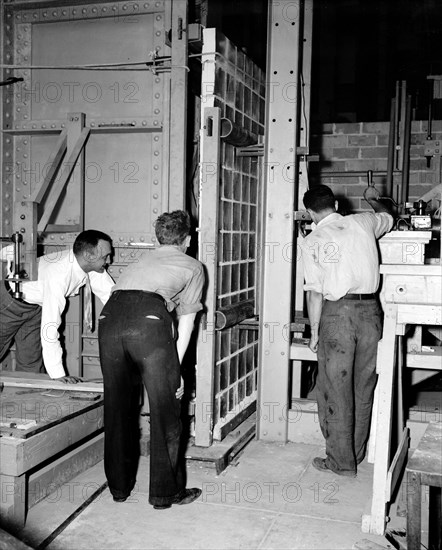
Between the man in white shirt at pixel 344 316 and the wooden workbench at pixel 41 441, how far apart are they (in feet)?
4.90

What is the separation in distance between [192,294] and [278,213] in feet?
3.97

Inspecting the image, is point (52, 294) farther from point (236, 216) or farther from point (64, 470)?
point (236, 216)

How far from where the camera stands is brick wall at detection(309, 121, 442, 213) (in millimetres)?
6598

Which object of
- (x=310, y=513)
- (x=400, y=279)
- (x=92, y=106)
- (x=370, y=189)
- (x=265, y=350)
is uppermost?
(x=92, y=106)

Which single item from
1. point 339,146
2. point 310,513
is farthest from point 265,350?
point 339,146

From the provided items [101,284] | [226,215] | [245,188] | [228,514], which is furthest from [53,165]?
[228,514]

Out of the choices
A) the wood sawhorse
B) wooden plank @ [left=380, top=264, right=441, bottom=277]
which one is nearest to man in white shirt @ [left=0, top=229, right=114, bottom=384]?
wooden plank @ [left=380, top=264, right=441, bottom=277]

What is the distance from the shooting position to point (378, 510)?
3.02 meters

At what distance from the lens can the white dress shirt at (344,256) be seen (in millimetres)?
3785

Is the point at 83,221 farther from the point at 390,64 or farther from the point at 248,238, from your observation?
the point at 390,64

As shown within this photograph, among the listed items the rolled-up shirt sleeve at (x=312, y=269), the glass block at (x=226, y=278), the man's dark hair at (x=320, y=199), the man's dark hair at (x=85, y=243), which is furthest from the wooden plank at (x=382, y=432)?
the man's dark hair at (x=85, y=243)

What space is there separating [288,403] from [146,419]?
1081mm

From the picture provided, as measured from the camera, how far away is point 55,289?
4195 mm

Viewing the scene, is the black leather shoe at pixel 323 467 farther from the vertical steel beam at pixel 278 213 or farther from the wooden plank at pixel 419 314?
the wooden plank at pixel 419 314
